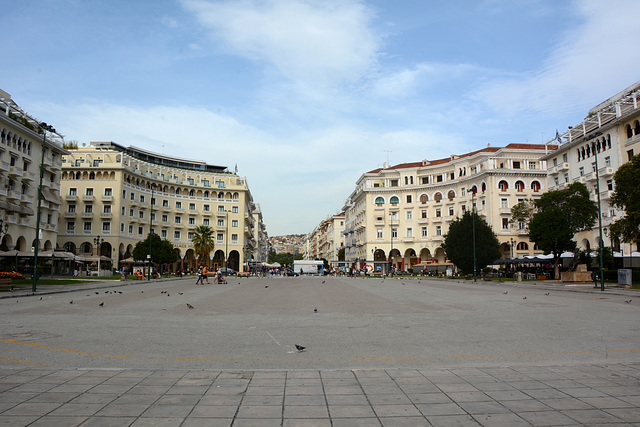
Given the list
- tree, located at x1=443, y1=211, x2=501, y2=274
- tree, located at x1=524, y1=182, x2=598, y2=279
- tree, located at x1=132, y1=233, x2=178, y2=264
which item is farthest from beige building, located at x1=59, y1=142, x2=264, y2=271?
tree, located at x1=524, y1=182, x2=598, y2=279

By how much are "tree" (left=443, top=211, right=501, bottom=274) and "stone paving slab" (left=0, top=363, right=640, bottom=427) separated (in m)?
53.4

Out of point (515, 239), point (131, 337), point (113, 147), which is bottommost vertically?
point (131, 337)

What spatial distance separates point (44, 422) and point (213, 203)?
82.3 metres

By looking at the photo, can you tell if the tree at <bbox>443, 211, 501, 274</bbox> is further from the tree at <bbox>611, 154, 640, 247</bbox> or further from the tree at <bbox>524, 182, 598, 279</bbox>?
the tree at <bbox>611, 154, 640, 247</bbox>

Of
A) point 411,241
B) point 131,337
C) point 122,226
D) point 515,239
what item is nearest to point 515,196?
point 515,239

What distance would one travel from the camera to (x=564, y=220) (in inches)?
1713

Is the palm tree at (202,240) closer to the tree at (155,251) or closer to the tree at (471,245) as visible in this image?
the tree at (155,251)

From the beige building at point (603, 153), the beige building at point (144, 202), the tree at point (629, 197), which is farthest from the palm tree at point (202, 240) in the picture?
the tree at point (629, 197)

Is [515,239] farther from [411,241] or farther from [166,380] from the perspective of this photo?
[166,380]

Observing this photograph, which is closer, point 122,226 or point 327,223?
point 122,226

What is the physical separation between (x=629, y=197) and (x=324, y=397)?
116ft

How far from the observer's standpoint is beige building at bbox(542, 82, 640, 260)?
1724 inches

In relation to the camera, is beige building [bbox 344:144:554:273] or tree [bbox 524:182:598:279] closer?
tree [bbox 524:182:598:279]

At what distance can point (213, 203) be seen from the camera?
8456cm
